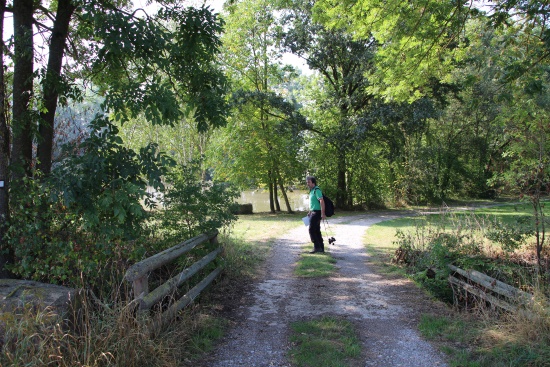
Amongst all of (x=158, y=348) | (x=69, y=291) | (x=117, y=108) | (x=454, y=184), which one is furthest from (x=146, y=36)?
(x=454, y=184)

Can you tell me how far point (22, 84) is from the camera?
640 cm

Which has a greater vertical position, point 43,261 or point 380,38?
point 380,38

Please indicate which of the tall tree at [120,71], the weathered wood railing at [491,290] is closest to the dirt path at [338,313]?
the weathered wood railing at [491,290]

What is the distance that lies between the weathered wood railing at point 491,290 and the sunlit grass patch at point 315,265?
101 inches

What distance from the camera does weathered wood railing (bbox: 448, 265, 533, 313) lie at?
4941 mm

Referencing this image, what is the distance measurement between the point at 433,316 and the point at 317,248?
16.9ft

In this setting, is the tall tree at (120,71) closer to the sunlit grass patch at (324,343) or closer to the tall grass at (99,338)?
the tall grass at (99,338)

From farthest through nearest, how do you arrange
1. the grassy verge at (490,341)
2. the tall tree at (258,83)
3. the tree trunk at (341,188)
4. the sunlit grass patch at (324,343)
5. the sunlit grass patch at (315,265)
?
the tree trunk at (341,188) < the tall tree at (258,83) < the sunlit grass patch at (315,265) < the sunlit grass patch at (324,343) < the grassy verge at (490,341)

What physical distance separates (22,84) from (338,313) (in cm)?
590

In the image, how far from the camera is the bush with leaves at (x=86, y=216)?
4879 millimetres

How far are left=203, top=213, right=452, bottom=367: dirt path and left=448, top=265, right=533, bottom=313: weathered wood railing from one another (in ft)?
1.86

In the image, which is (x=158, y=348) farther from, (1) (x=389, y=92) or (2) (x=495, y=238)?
(1) (x=389, y=92)

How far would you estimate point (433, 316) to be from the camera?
585cm

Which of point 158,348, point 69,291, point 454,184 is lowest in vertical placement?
point 158,348
